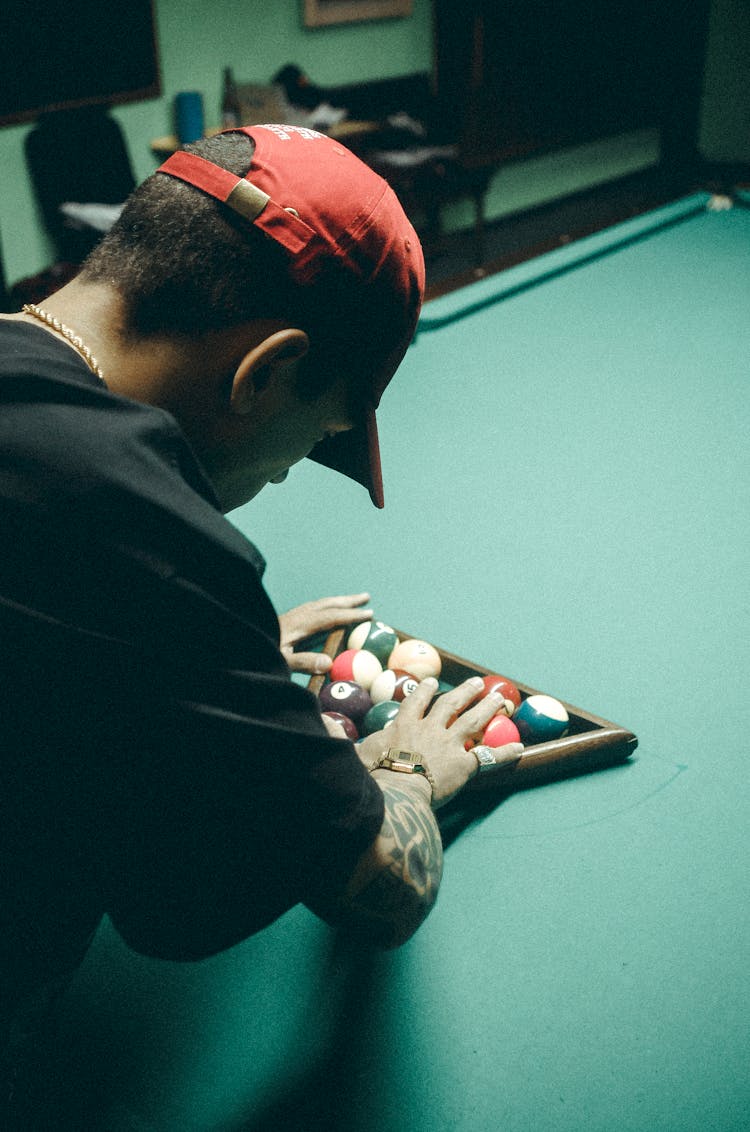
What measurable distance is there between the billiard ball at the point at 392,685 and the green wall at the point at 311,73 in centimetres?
353

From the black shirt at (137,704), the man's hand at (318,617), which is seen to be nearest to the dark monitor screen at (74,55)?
the man's hand at (318,617)

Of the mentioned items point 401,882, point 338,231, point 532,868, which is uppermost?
point 338,231

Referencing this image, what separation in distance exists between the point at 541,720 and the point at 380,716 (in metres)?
0.23

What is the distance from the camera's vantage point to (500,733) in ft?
4.60

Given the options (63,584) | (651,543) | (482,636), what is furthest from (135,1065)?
(651,543)

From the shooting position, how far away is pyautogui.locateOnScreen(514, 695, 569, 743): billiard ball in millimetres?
1419

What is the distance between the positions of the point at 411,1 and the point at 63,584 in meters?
6.04

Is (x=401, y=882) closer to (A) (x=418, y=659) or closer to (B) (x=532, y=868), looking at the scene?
(B) (x=532, y=868)

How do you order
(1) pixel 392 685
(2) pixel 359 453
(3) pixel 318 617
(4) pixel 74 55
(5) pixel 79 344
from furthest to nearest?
(4) pixel 74 55 → (3) pixel 318 617 → (1) pixel 392 685 → (2) pixel 359 453 → (5) pixel 79 344

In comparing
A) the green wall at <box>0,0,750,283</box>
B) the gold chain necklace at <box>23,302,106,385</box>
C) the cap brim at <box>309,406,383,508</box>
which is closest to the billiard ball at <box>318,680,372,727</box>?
the cap brim at <box>309,406,383,508</box>

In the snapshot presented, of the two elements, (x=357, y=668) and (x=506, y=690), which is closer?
(x=506, y=690)

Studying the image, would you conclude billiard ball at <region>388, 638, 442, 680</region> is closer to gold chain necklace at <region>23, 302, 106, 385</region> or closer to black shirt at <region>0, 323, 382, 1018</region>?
black shirt at <region>0, 323, 382, 1018</region>

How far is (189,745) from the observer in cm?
81

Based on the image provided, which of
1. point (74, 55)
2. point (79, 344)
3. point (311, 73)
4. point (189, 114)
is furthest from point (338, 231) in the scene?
point (311, 73)
